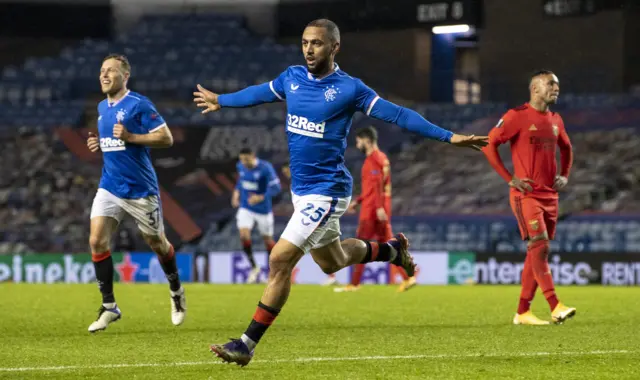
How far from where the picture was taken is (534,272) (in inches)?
417

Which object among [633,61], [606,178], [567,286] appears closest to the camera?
[567,286]

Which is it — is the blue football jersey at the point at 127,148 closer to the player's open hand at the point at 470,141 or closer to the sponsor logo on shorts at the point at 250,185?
the player's open hand at the point at 470,141

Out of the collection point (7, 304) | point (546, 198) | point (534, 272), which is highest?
point (546, 198)

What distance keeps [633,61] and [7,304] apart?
20236 mm

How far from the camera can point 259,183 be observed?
21156mm

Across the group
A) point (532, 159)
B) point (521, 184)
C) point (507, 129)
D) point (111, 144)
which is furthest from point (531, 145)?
point (111, 144)

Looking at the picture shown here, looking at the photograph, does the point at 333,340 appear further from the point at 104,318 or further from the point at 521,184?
the point at 521,184

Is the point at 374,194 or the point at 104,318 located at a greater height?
the point at 104,318

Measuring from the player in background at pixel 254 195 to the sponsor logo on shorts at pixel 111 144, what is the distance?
1062cm

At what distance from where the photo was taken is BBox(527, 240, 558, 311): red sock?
1046cm

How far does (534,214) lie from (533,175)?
39 cm

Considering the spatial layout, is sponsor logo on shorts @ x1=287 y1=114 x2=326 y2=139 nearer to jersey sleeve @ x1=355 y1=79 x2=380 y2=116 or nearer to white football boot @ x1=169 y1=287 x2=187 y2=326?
jersey sleeve @ x1=355 y1=79 x2=380 y2=116

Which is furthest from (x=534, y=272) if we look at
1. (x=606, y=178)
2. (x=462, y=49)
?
(x=462, y=49)

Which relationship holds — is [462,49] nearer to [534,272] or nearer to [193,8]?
[193,8]
